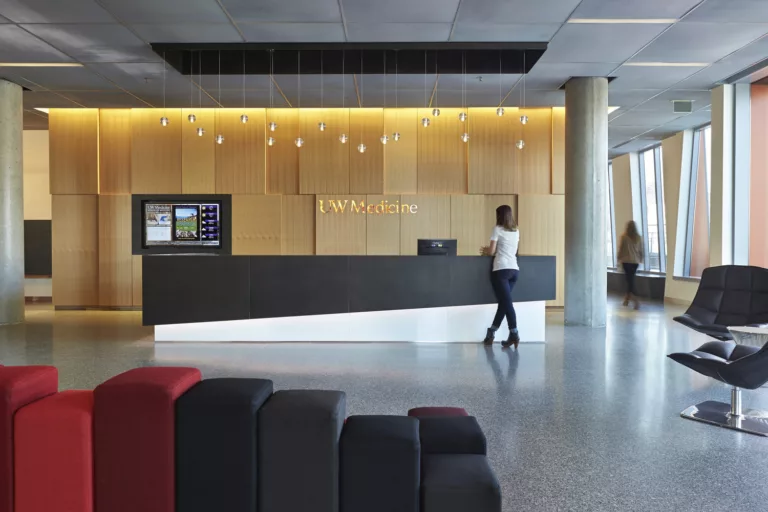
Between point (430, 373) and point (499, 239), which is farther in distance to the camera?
point (499, 239)

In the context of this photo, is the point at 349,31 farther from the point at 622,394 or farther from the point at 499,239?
the point at 622,394

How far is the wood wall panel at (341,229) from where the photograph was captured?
37.4 feet

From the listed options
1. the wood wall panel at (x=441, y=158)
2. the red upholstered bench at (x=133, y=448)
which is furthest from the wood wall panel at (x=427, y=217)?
the red upholstered bench at (x=133, y=448)

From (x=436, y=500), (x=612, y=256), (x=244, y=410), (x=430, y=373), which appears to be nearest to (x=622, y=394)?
(x=430, y=373)

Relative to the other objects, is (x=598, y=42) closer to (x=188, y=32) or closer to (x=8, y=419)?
(x=188, y=32)

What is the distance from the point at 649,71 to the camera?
8.96 metres

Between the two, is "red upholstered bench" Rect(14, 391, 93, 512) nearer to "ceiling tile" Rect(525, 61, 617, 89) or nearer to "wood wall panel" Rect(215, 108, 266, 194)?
"ceiling tile" Rect(525, 61, 617, 89)

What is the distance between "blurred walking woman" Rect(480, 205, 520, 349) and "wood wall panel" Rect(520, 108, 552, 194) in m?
4.05

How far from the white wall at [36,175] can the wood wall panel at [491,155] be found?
31.2ft

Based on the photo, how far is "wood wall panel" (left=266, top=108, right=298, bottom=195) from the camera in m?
11.4

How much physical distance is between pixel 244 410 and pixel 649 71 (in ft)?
29.2

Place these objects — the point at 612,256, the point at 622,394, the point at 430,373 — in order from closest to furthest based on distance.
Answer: the point at 622,394, the point at 430,373, the point at 612,256

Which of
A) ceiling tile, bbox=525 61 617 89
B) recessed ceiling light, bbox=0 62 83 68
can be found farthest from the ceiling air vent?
recessed ceiling light, bbox=0 62 83 68

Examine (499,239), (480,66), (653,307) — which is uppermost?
(480,66)
